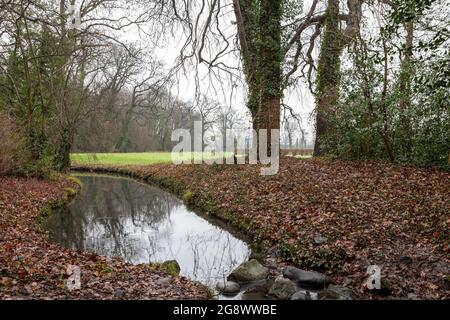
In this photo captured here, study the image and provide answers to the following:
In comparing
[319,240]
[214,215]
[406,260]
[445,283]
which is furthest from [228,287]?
[214,215]

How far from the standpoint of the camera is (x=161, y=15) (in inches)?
476

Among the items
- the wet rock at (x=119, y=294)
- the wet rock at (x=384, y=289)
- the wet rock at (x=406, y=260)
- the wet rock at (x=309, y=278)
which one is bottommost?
the wet rock at (x=309, y=278)

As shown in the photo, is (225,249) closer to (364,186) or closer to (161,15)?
(364,186)

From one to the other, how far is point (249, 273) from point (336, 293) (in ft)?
5.09

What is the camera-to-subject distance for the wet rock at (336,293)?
590cm

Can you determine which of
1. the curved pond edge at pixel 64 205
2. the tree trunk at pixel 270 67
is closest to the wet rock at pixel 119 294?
the curved pond edge at pixel 64 205

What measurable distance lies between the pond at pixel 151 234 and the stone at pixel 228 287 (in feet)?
1.01

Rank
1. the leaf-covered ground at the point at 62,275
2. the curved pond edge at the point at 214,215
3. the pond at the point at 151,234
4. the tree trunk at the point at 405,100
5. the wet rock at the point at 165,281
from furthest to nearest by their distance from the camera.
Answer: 1. the tree trunk at the point at 405,100
2. the curved pond edge at the point at 214,215
3. the pond at the point at 151,234
4. the wet rock at the point at 165,281
5. the leaf-covered ground at the point at 62,275

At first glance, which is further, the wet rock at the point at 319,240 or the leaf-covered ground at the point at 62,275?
the wet rock at the point at 319,240

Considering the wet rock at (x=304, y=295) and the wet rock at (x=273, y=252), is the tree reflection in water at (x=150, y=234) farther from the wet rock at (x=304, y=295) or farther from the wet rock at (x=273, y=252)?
the wet rock at (x=304, y=295)

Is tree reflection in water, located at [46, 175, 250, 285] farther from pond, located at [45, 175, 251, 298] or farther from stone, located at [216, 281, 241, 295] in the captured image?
stone, located at [216, 281, 241, 295]

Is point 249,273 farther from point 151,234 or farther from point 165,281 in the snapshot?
point 151,234

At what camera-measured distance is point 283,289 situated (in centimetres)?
619

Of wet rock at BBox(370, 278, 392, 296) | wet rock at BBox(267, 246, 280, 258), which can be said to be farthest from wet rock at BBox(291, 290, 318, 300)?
wet rock at BBox(267, 246, 280, 258)
